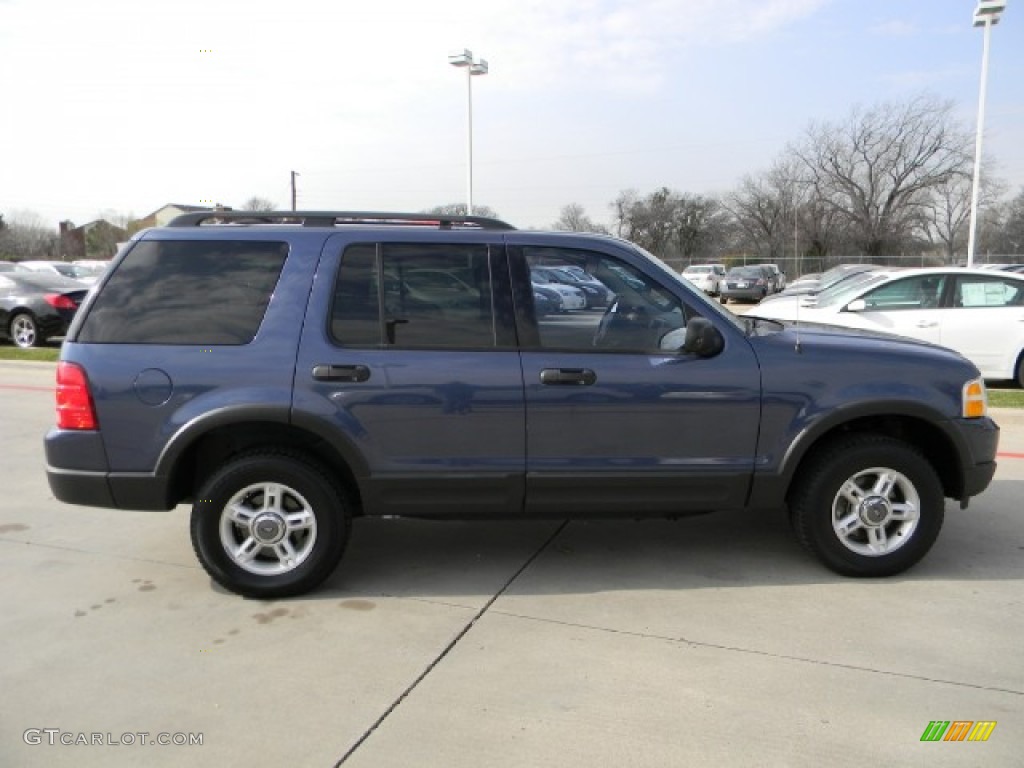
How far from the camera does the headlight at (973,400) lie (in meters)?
4.07

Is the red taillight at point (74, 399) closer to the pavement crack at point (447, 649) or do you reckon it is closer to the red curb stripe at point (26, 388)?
the pavement crack at point (447, 649)

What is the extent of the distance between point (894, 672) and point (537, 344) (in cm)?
212

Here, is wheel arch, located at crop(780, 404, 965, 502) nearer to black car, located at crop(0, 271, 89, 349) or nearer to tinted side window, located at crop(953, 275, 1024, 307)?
tinted side window, located at crop(953, 275, 1024, 307)

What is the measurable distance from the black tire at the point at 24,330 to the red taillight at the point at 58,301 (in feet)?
1.43

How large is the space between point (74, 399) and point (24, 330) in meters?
12.0

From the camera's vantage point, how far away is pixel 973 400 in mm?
4094

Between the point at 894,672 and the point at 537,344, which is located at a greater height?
the point at 537,344

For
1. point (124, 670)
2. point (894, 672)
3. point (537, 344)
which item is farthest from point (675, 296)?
point (124, 670)

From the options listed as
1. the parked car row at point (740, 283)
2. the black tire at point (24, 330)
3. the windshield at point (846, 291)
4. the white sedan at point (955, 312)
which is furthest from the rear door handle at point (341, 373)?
the parked car row at point (740, 283)

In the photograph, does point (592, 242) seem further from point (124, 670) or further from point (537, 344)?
point (124, 670)

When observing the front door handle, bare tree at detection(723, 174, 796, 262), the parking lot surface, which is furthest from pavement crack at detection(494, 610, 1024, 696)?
bare tree at detection(723, 174, 796, 262)

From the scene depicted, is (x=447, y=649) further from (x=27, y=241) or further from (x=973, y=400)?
(x=27, y=241)

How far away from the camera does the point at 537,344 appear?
12.9 feet

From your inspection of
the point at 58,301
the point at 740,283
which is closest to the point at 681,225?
the point at 740,283
